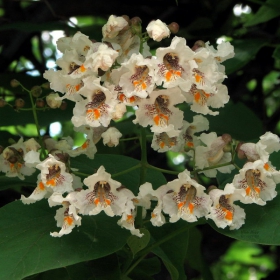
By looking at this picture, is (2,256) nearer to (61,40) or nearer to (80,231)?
(80,231)

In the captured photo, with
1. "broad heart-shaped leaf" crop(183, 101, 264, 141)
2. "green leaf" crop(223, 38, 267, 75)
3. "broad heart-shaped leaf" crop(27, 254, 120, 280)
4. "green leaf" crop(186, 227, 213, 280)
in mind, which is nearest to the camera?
"broad heart-shaped leaf" crop(27, 254, 120, 280)

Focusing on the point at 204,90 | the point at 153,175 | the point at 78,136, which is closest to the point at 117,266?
the point at 153,175

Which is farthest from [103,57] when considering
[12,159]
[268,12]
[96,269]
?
[268,12]

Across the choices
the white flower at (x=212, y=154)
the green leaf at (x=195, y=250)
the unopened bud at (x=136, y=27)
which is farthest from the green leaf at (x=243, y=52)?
the unopened bud at (x=136, y=27)

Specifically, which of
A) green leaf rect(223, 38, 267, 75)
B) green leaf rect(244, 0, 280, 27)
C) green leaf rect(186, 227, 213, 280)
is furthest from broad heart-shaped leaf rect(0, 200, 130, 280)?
green leaf rect(244, 0, 280, 27)

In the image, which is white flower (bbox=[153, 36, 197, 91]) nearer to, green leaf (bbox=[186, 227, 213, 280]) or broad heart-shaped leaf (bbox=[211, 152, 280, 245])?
broad heart-shaped leaf (bbox=[211, 152, 280, 245])

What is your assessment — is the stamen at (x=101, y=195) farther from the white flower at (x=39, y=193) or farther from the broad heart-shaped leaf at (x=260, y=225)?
the broad heart-shaped leaf at (x=260, y=225)
